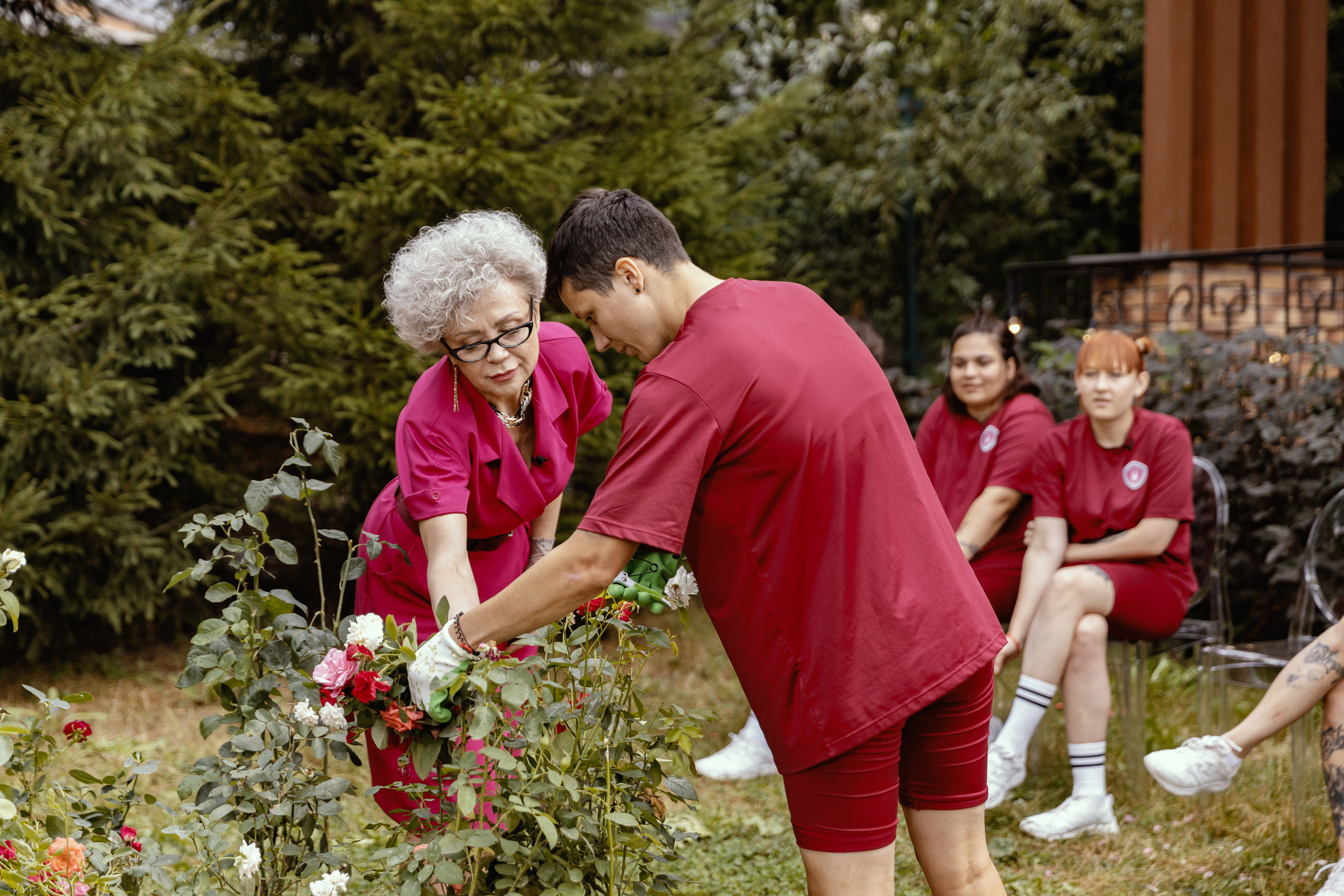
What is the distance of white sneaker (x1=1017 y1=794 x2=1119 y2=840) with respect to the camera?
3.12 m

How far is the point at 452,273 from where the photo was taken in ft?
6.75

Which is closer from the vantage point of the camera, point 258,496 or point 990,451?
point 258,496

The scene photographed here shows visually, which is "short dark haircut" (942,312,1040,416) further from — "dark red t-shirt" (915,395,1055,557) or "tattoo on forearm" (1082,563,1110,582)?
"tattoo on forearm" (1082,563,1110,582)

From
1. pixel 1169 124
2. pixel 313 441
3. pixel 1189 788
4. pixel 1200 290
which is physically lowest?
pixel 1189 788

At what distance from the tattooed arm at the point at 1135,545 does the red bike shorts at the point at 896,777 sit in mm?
1719

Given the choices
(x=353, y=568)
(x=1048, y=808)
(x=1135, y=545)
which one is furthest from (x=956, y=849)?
(x=1135, y=545)

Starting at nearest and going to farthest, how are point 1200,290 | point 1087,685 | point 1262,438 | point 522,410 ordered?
point 522,410 → point 1087,685 → point 1262,438 → point 1200,290

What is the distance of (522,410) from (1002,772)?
188 cm

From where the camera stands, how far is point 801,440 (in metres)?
1.59

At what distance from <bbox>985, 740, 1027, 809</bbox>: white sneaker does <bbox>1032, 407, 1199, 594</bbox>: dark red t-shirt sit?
713 mm

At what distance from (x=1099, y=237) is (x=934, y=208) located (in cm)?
127

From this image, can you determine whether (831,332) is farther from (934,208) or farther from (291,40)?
(934,208)

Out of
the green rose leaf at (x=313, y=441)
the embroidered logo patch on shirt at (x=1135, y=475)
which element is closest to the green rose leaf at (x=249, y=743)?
the green rose leaf at (x=313, y=441)

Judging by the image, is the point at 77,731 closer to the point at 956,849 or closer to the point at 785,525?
the point at 785,525
